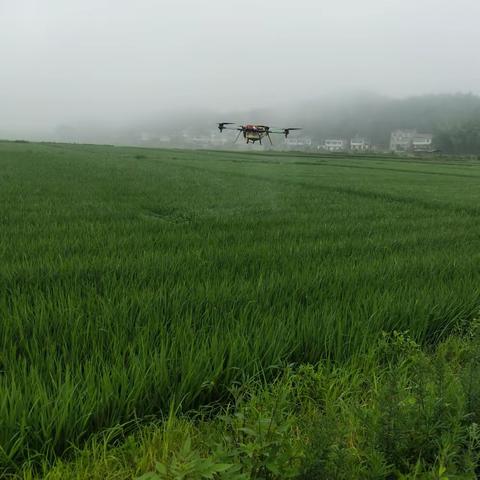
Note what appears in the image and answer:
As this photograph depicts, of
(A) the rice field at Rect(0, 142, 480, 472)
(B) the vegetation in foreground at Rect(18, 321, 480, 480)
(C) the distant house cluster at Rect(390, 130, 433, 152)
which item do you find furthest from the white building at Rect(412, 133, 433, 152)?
(B) the vegetation in foreground at Rect(18, 321, 480, 480)

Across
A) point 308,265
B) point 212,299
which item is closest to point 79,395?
point 212,299

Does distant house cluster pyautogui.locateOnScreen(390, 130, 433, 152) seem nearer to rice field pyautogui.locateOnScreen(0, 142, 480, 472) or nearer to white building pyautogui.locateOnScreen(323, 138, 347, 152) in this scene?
white building pyautogui.locateOnScreen(323, 138, 347, 152)

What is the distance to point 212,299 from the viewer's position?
9.50ft

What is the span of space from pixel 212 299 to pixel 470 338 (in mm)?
1850

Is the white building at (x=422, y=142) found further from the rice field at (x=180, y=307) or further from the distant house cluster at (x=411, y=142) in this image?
the rice field at (x=180, y=307)

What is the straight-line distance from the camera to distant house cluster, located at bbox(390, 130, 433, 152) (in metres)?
93.0

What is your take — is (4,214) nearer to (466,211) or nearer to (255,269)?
(255,269)

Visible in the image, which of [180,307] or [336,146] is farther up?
[336,146]

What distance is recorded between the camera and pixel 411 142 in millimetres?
99188

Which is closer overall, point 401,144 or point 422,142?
point 401,144

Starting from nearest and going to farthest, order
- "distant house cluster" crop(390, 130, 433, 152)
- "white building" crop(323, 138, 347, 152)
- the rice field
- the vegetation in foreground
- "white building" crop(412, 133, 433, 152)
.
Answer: the vegetation in foreground → the rice field → "distant house cluster" crop(390, 130, 433, 152) → "white building" crop(323, 138, 347, 152) → "white building" crop(412, 133, 433, 152)

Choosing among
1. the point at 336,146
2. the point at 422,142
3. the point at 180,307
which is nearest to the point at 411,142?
the point at 422,142

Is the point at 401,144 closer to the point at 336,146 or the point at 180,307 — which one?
the point at 336,146

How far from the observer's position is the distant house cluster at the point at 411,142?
9300 centimetres
